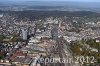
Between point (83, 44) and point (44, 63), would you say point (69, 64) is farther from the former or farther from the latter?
point (83, 44)

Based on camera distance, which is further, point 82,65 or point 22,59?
point 22,59

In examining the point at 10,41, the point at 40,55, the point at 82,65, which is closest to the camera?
the point at 82,65

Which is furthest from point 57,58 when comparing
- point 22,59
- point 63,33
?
point 63,33

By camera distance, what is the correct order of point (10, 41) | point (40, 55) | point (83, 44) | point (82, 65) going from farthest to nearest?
point (10, 41)
point (83, 44)
point (40, 55)
point (82, 65)

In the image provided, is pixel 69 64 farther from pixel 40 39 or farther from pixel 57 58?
pixel 40 39

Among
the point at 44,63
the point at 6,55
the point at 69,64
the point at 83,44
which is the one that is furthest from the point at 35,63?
the point at 83,44

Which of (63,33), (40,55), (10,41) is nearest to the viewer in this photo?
(40,55)

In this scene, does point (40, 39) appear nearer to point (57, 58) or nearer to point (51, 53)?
point (51, 53)

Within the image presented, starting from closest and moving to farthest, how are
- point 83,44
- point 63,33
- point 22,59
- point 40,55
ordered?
point 22,59 → point 40,55 → point 83,44 → point 63,33

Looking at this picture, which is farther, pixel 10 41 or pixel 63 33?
pixel 63 33
